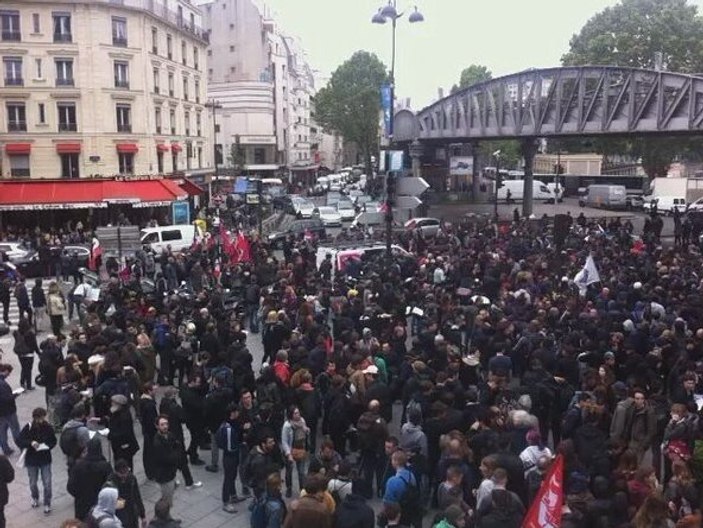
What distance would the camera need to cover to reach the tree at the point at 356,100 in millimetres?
82812

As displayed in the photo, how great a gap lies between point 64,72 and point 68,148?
421cm

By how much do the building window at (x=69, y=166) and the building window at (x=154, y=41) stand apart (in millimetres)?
8314

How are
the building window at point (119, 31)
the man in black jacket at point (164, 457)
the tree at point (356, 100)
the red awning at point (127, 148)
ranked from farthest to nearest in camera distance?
the tree at point (356, 100) → the red awning at point (127, 148) → the building window at point (119, 31) → the man in black jacket at point (164, 457)

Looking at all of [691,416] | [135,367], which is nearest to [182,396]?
[135,367]

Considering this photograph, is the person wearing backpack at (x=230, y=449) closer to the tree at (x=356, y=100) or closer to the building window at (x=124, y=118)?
the building window at (x=124, y=118)

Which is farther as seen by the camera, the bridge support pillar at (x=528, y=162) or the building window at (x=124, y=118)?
the building window at (x=124, y=118)

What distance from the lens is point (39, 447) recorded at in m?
9.32

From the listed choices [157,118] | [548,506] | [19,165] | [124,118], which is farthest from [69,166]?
[548,506]

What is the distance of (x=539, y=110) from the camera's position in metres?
34.1

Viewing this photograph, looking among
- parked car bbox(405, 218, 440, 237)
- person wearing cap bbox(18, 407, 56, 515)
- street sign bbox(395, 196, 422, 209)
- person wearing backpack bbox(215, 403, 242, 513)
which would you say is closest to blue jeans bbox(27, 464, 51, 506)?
person wearing cap bbox(18, 407, 56, 515)

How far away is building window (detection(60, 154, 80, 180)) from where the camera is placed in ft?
131

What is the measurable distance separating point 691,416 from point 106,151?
37562 mm

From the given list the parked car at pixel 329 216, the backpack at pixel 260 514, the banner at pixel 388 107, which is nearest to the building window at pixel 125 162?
the parked car at pixel 329 216

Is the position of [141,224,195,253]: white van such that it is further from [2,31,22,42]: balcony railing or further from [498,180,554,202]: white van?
[498,180,554,202]: white van
